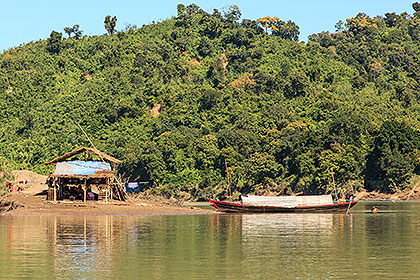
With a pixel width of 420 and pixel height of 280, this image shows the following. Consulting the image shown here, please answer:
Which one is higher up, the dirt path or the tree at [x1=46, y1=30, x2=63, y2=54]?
the tree at [x1=46, y1=30, x2=63, y2=54]

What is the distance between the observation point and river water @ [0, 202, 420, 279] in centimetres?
2891

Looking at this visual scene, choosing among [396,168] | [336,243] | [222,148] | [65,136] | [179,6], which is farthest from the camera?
[179,6]

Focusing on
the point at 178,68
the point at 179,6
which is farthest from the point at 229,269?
the point at 179,6

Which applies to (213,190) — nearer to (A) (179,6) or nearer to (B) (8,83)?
(B) (8,83)

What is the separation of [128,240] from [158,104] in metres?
89.3

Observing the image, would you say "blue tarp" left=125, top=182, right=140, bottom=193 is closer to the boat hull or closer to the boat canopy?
the boat hull

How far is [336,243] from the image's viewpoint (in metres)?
39.7

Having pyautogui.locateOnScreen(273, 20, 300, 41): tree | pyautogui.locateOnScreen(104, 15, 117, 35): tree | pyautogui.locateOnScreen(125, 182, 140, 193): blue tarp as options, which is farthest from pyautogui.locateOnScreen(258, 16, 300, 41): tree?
pyautogui.locateOnScreen(125, 182, 140, 193): blue tarp

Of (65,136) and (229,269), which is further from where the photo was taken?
(65,136)

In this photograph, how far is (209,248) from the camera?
122ft

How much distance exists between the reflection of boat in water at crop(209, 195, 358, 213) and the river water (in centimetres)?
759

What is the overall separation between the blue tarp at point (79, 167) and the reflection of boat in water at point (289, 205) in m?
13.7

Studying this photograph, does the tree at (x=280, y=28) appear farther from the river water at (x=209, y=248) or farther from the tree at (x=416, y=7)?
the river water at (x=209, y=248)

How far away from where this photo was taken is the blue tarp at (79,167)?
6938 centimetres
